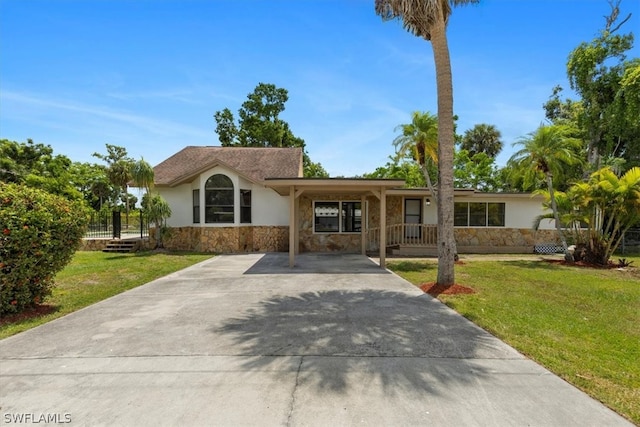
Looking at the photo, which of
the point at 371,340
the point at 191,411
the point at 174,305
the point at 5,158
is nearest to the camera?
the point at 191,411

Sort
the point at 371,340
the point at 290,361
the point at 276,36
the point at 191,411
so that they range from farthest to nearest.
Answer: the point at 276,36, the point at 371,340, the point at 290,361, the point at 191,411

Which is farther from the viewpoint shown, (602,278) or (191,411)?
(602,278)

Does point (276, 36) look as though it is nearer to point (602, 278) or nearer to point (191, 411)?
point (191, 411)

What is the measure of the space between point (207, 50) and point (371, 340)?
1091cm

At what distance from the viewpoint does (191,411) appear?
2891mm

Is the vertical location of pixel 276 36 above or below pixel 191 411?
above

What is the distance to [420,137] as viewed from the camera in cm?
1315

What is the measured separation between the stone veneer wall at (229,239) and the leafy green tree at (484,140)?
27.8m

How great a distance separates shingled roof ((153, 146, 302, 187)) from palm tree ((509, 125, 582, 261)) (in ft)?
35.5

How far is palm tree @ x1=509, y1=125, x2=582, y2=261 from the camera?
1272cm

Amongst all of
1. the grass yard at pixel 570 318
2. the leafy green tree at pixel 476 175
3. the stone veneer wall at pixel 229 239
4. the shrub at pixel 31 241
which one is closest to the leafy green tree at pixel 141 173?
the stone veneer wall at pixel 229 239

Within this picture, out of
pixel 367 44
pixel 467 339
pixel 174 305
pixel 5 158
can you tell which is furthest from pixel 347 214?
pixel 5 158

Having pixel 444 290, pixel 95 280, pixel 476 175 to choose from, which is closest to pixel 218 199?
pixel 95 280

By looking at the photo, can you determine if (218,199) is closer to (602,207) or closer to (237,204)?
(237,204)
